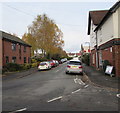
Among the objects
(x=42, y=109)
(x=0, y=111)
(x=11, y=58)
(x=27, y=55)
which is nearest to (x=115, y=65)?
(x=42, y=109)

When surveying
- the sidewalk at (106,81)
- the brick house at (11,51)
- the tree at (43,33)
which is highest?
the tree at (43,33)

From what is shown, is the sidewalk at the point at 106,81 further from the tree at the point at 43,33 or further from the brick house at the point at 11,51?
the tree at the point at 43,33

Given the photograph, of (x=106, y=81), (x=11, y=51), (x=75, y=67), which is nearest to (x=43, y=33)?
(x=11, y=51)

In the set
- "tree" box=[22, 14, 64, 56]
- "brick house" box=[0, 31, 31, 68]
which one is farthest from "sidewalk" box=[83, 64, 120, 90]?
"tree" box=[22, 14, 64, 56]

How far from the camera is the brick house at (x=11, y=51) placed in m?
19.1

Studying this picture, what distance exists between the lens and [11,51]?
21875mm

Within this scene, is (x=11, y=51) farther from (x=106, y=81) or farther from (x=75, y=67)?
(x=106, y=81)

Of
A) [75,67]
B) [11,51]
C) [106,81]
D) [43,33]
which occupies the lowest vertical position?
[106,81]

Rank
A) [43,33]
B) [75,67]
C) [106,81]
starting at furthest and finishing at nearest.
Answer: [43,33]
[75,67]
[106,81]

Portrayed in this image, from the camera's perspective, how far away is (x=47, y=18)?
33.8 metres

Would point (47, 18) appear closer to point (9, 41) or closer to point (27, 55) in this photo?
point (27, 55)

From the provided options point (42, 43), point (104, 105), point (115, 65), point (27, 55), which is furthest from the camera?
point (42, 43)

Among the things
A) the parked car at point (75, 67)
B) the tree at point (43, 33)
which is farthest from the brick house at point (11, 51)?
the parked car at point (75, 67)

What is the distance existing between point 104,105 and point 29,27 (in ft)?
107
